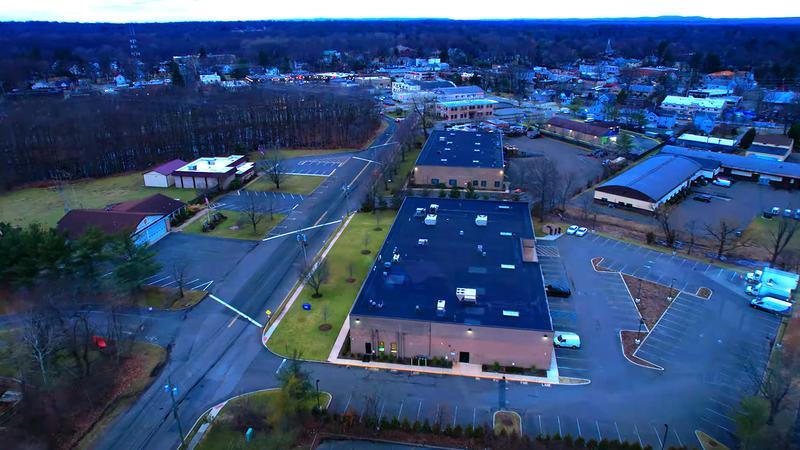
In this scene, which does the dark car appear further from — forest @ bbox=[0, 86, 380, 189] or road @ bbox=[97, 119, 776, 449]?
forest @ bbox=[0, 86, 380, 189]

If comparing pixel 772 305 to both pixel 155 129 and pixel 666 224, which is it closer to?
pixel 666 224

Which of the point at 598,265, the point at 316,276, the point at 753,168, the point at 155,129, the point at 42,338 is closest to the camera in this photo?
the point at 42,338

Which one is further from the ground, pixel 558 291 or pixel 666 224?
pixel 666 224

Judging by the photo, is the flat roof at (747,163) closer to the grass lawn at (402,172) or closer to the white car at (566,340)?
the grass lawn at (402,172)

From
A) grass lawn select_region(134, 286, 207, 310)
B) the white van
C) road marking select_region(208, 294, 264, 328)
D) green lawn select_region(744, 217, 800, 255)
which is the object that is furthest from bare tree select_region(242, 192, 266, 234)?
green lawn select_region(744, 217, 800, 255)

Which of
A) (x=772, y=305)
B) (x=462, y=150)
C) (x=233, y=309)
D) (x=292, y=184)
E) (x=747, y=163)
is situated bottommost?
(x=233, y=309)

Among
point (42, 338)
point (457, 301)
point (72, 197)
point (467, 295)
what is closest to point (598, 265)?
point (467, 295)
